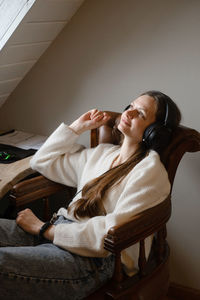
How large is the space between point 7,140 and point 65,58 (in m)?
0.54

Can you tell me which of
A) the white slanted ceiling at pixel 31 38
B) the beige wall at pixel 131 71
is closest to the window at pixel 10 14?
the white slanted ceiling at pixel 31 38

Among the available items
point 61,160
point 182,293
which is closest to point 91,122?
point 61,160

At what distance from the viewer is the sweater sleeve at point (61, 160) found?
2.01 m

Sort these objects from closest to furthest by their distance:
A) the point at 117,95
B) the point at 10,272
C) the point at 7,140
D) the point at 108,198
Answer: the point at 10,272
the point at 108,198
the point at 117,95
the point at 7,140

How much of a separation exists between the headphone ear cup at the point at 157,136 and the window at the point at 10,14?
28.3 inches

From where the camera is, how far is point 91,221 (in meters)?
1.66

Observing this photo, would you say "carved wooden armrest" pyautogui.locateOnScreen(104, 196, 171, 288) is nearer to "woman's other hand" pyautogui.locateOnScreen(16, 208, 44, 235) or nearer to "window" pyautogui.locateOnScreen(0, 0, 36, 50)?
"woman's other hand" pyautogui.locateOnScreen(16, 208, 44, 235)

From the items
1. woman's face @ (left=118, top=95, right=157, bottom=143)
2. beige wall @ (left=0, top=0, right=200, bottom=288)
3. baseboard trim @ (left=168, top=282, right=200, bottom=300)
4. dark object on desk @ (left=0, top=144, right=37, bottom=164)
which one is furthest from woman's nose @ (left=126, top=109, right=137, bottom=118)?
baseboard trim @ (left=168, top=282, right=200, bottom=300)

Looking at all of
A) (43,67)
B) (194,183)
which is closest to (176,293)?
(194,183)

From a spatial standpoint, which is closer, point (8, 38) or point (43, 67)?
point (8, 38)

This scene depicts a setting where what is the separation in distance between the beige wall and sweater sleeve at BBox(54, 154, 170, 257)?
558mm

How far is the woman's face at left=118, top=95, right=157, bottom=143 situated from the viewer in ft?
5.88

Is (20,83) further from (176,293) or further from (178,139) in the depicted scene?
(176,293)

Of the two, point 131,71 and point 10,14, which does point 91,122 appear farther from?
point 10,14
